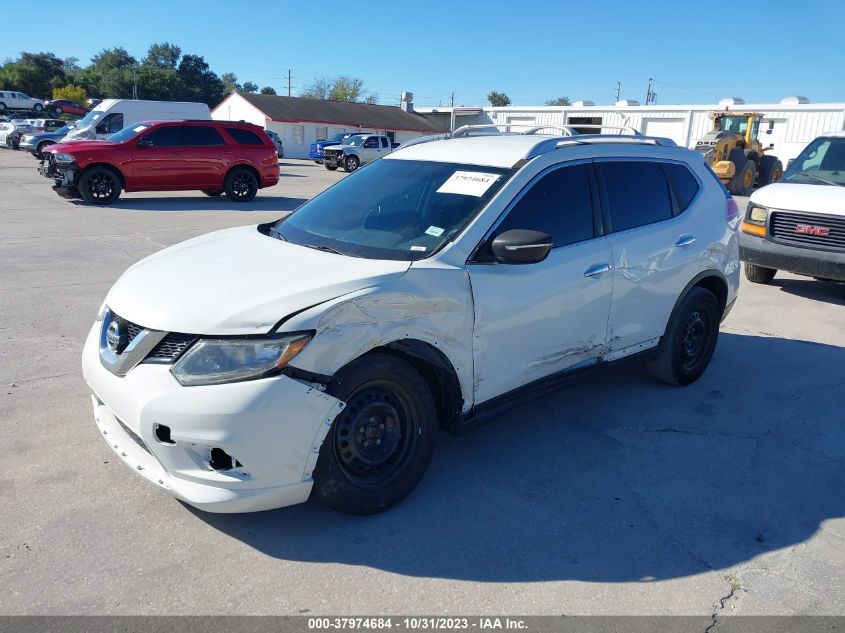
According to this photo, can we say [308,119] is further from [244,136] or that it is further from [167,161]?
[167,161]

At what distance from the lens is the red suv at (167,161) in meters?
14.7

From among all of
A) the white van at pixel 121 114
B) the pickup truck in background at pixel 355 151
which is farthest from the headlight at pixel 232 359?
the pickup truck in background at pixel 355 151

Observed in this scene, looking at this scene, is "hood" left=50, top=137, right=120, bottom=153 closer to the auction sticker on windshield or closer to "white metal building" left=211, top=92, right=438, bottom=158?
the auction sticker on windshield

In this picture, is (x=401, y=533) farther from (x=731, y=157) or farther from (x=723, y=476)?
(x=731, y=157)

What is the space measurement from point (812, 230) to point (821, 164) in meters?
1.45

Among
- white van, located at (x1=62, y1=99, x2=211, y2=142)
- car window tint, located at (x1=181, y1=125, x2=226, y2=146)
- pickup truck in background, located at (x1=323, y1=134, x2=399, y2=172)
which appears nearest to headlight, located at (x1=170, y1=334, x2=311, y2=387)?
car window tint, located at (x1=181, y1=125, x2=226, y2=146)

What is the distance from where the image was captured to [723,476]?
398 cm

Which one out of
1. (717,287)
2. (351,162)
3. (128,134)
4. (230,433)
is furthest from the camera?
(351,162)

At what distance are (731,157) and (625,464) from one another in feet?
74.2

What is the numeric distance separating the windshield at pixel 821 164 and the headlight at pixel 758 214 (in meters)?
0.77

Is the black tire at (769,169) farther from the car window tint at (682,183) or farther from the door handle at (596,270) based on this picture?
the door handle at (596,270)

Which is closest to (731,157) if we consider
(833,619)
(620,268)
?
(620,268)

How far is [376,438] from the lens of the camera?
3303mm

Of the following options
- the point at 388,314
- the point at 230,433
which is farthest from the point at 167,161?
the point at 230,433
